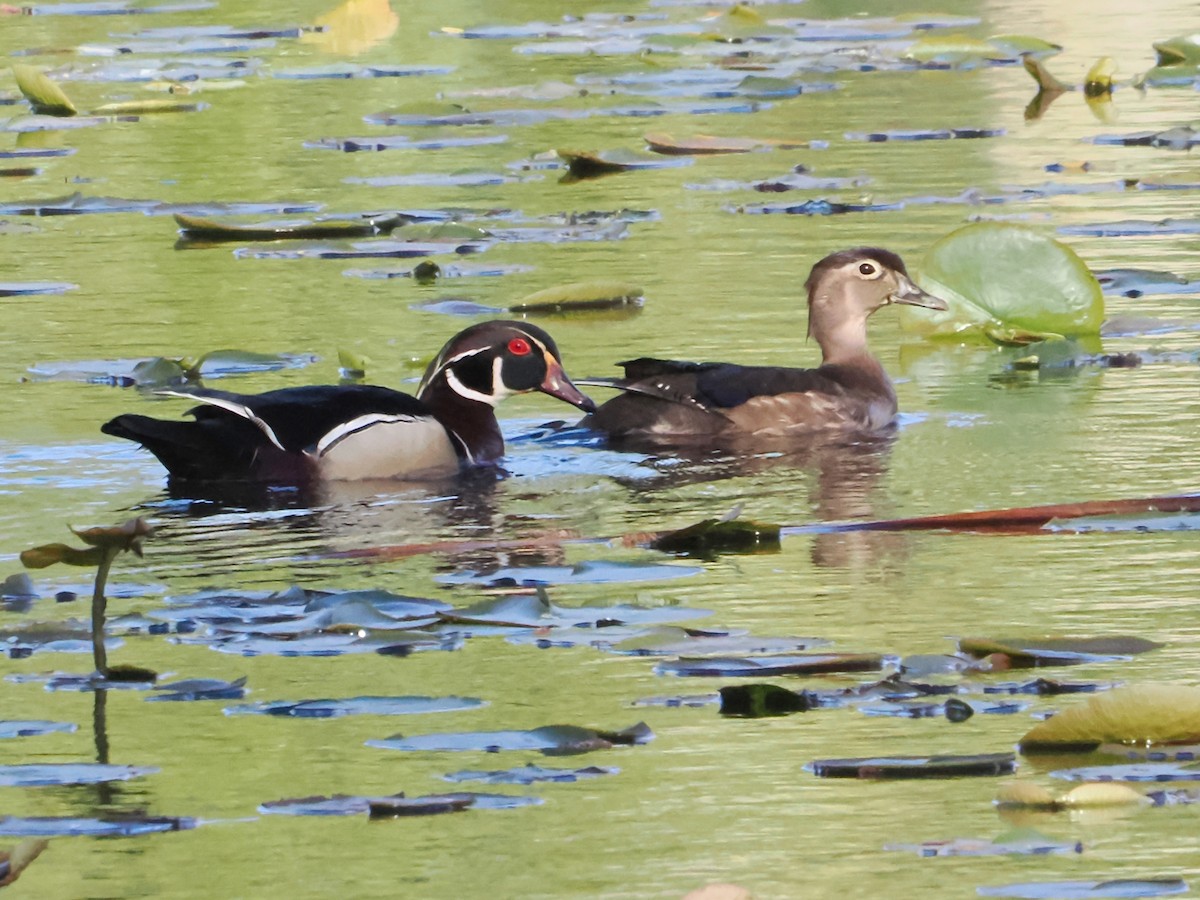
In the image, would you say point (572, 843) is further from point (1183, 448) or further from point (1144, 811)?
point (1183, 448)

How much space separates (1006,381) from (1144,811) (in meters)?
5.45

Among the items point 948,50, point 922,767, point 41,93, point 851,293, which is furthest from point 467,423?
point 948,50

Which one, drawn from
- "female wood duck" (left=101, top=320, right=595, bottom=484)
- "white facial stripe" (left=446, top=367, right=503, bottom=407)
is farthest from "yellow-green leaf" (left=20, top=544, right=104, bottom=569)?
"white facial stripe" (left=446, top=367, right=503, bottom=407)

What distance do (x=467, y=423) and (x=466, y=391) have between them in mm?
162

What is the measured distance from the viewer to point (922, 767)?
16.5 ft

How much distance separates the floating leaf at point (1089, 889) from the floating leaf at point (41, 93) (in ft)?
Answer: 43.9

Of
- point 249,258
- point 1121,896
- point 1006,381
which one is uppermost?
point 249,258

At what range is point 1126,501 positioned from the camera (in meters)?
7.42

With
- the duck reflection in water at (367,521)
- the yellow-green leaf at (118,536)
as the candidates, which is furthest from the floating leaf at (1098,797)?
the duck reflection in water at (367,521)

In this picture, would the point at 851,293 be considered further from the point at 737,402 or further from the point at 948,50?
the point at 948,50

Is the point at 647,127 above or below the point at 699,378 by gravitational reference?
above

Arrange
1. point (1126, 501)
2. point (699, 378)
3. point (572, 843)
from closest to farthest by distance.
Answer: point (572, 843) < point (1126, 501) < point (699, 378)

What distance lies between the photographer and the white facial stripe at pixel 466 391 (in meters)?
9.39

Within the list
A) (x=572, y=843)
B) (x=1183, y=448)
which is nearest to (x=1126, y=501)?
(x=1183, y=448)
